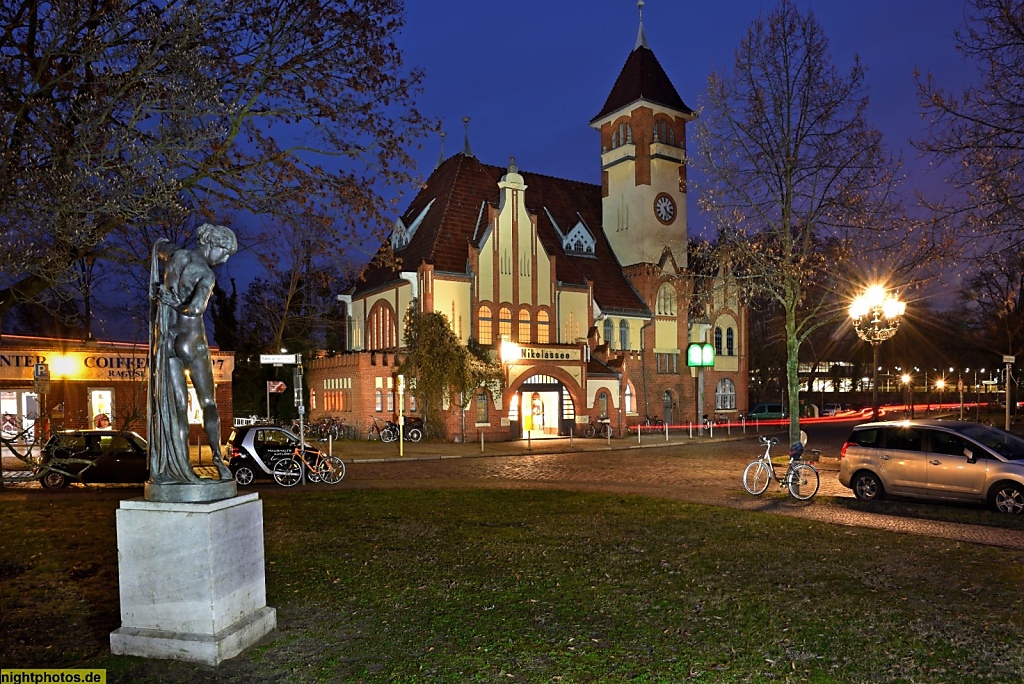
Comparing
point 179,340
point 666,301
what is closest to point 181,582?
point 179,340

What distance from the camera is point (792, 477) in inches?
579

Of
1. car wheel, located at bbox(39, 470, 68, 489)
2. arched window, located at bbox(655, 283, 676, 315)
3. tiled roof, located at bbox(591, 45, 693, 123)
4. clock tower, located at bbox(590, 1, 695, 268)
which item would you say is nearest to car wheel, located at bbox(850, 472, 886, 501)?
car wheel, located at bbox(39, 470, 68, 489)

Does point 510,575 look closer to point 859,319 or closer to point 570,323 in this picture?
point 859,319

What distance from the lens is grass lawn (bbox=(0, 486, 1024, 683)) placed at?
5598mm

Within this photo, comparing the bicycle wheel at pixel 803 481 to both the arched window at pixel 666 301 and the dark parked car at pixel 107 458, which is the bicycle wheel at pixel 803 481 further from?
the arched window at pixel 666 301

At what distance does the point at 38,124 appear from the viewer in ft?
34.0

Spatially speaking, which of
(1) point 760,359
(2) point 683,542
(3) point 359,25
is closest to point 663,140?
(1) point 760,359

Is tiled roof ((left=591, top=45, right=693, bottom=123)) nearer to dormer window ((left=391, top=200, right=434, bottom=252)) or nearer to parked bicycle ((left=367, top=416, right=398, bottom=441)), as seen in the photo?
dormer window ((left=391, top=200, right=434, bottom=252))

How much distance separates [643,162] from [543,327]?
14.2 m

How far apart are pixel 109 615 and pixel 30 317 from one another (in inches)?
1853

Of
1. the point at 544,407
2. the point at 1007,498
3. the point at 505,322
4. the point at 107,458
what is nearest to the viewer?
the point at 1007,498

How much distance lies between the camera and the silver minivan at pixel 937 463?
12695 millimetres

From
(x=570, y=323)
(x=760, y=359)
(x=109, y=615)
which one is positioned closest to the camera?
(x=109, y=615)

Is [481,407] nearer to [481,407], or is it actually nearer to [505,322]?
[481,407]
